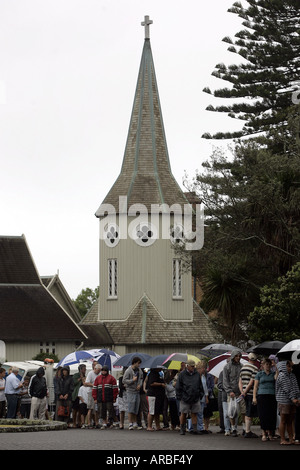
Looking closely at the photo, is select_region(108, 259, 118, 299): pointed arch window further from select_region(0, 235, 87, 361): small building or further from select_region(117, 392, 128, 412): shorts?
select_region(117, 392, 128, 412): shorts

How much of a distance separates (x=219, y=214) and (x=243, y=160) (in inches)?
76.3

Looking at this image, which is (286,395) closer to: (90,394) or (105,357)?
(90,394)

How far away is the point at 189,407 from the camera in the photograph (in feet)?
78.7

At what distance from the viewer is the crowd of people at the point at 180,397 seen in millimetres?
21750

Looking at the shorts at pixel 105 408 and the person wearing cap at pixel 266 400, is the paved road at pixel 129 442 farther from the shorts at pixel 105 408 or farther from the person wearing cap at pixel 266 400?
the shorts at pixel 105 408

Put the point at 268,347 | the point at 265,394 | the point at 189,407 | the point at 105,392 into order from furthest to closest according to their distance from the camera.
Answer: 1. the point at 105,392
2. the point at 268,347
3. the point at 189,407
4. the point at 265,394

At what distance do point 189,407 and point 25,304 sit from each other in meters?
32.4

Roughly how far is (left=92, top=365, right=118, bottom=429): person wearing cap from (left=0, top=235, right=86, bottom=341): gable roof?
26083mm

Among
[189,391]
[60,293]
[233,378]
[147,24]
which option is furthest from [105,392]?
[147,24]

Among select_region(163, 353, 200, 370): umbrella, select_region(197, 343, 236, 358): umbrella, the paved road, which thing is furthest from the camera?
select_region(197, 343, 236, 358): umbrella

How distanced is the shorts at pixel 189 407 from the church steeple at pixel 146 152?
1279 inches

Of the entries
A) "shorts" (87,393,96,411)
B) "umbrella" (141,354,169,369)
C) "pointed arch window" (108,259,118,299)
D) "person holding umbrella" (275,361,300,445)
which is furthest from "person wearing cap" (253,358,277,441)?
"pointed arch window" (108,259,118,299)

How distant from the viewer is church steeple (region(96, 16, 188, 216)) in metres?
56.5
